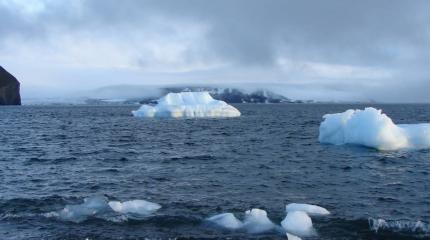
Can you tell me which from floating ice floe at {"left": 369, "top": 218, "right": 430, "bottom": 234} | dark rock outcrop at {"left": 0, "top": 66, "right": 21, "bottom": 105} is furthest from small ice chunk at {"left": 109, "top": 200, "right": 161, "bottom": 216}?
dark rock outcrop at {"left": 0, "top": 66, "right": 21, "bottom": 105}

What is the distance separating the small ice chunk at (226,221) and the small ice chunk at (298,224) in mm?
1228

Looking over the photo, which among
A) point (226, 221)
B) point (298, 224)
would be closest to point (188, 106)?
point (226, 221)

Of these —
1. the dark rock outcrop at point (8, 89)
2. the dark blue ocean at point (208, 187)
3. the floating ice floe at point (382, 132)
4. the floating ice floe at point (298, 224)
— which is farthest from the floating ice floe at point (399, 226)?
the dark rock outcrop at point (8, 89)

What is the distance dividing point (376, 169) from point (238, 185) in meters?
7.88

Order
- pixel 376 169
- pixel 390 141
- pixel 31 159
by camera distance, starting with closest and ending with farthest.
Result: pixel 376 169 < pixel 31 159 < pixel 390 141

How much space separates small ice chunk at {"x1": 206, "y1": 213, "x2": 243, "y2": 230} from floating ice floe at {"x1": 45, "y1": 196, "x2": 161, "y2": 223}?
6.99 ft

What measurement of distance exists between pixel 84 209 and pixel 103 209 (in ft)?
1.82

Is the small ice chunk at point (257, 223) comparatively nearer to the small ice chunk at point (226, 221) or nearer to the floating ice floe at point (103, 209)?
the small ice chunk at point (226, 221)

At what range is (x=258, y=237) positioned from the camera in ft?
42.1

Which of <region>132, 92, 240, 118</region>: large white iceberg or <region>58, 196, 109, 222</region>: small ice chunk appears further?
<region>132, 92, 240, 118</region>: large white iceberg

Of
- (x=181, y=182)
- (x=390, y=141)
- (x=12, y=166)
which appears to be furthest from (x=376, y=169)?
(x=12, y=166)

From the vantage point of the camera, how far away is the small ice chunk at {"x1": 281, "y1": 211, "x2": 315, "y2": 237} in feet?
43.0

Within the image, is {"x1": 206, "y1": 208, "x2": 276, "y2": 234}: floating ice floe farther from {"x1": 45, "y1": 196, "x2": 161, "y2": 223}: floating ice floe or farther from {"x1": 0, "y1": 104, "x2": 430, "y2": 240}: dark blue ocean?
{"x1": 45, "y1": 196, "x2": 161, "y2": 223}: floating ice floe

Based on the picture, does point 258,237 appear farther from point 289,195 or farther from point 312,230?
point 289,195
